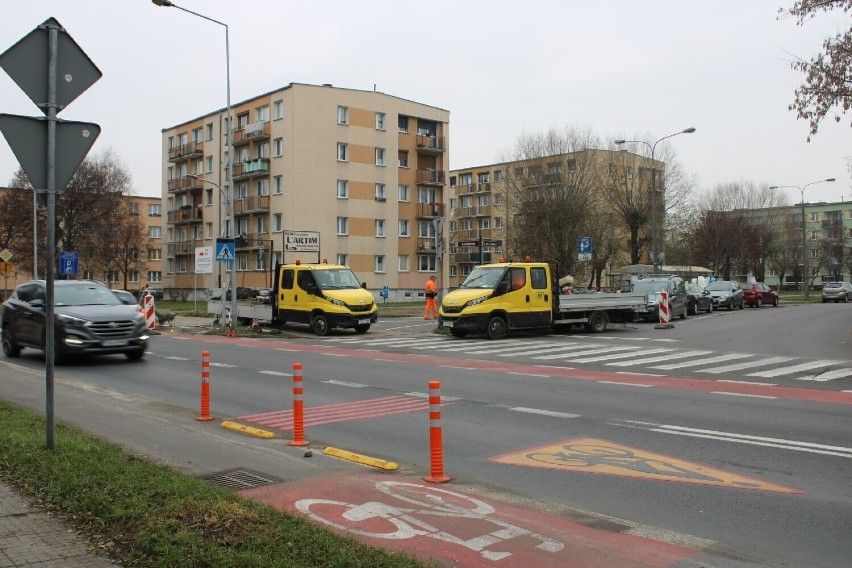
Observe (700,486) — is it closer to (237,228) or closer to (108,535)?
(108,535)

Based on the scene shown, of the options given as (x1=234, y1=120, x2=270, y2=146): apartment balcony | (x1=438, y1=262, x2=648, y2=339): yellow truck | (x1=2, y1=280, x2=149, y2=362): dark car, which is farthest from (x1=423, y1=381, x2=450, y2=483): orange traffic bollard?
(x1=234, y1=120, x2=270, y2=146): apartment balcony

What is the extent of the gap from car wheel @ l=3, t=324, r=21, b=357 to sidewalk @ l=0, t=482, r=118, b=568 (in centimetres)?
1371

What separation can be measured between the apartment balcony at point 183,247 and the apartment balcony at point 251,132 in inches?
478

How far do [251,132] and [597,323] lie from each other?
4034 centimetres

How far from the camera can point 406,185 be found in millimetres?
62062

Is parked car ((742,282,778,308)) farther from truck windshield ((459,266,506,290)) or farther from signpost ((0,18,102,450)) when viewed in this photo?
signpost ((0,18,102,450))

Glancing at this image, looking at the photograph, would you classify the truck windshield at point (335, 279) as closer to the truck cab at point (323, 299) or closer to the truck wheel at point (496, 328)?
the truck cab at point (323, 299)

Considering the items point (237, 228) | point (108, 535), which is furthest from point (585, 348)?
point (237, 228)

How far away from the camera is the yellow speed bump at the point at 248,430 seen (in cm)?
866

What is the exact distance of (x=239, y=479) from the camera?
6.39 metres

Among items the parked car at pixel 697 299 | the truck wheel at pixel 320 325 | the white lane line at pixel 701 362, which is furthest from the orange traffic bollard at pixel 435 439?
the parked car at pixel 697 299

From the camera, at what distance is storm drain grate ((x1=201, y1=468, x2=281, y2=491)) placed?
6184 mm

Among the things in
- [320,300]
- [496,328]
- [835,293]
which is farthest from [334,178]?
[835,293]

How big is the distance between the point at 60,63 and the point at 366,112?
53046 mm
